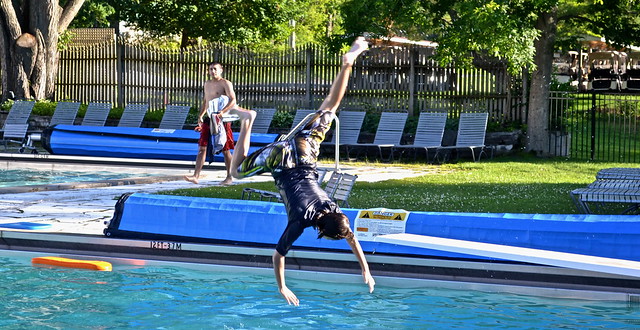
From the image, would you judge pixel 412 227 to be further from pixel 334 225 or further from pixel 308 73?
pixel 308 73

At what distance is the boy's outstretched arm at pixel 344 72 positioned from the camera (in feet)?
22.1

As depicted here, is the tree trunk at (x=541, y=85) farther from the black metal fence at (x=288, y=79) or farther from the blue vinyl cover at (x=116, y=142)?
the blue vinyl cover at (x=116, y=142)

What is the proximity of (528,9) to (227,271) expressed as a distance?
11494 millimetres

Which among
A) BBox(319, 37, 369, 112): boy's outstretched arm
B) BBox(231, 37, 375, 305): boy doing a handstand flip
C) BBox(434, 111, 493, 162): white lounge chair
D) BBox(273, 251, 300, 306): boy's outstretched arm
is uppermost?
BBox(319, 37, 369, 112): boy's outstretched arm

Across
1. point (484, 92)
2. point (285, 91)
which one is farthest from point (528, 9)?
point (285, 91)

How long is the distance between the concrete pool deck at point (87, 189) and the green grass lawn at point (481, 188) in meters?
1.01

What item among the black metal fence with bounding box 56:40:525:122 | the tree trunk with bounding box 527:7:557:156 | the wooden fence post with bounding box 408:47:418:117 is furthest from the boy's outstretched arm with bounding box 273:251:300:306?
the wooden fence post with bounding box 408:47:418:117

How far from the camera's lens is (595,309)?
8500mm

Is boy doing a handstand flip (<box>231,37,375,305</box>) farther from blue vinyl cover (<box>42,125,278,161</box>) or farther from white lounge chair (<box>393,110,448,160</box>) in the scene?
blue vinyl cover (<box>42,125,278,161</box>)

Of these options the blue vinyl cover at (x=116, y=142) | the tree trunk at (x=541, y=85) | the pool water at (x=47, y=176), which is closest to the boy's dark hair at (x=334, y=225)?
the pool water at (x=47, y=176)

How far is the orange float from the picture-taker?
10.0 metres

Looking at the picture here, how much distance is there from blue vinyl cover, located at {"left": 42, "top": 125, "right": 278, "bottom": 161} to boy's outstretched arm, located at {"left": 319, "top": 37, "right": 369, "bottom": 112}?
1425cm

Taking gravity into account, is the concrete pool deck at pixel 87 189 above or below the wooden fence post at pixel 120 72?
below

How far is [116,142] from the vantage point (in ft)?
71.8
